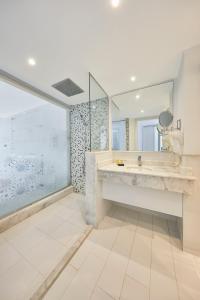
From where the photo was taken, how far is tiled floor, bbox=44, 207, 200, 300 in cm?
99

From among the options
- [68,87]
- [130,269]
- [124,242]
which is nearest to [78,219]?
[124,242]

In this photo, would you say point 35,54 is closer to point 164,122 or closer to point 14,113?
point 14,113

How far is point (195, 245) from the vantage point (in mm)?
1348

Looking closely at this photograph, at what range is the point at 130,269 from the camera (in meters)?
1.19

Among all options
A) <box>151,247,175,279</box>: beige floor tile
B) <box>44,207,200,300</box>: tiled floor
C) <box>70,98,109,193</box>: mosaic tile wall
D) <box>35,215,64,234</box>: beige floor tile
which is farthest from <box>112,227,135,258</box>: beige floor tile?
<box>70,98,109,193</box>: mosaic tile wall

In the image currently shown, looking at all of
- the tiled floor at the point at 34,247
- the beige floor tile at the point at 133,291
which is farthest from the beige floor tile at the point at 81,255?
the beige floor tile at the point at 133,291

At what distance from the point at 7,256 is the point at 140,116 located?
2.61 metres

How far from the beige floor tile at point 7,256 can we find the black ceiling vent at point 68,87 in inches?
97.9

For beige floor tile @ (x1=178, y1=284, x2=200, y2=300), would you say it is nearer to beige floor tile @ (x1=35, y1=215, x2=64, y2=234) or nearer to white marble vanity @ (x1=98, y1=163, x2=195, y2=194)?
white marble vanity @ (x1=98, y1=163, x2=195, y2=194)

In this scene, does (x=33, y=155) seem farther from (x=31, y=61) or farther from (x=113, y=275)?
(x=113, y=275)

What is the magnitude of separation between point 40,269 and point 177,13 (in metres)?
2.65

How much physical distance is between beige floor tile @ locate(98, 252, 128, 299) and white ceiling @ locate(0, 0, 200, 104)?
7.73 ft

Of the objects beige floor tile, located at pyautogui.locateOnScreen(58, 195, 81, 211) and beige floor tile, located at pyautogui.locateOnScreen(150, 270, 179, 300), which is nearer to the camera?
beige floor tile, located at pyautogui.locateOnScreen(150, 270, 179, 300)

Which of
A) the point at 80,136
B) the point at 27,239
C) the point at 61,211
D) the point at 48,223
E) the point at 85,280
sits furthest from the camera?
the point at 80,136
